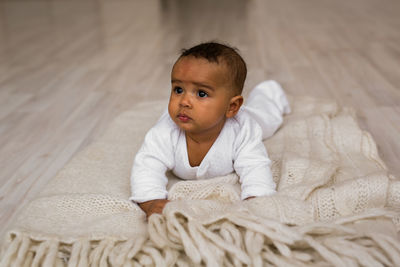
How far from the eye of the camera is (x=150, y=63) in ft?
7.58

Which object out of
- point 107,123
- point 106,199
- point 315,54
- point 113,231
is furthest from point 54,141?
point 315,54

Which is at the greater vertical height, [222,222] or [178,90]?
[178,90]

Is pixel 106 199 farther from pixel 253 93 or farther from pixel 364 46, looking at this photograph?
pixel 364 46

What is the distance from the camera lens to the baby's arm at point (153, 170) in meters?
0.92

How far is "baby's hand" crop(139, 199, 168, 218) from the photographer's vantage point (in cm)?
88

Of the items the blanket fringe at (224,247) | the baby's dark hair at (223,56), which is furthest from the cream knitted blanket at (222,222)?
the baby's dark hair at (223,56)

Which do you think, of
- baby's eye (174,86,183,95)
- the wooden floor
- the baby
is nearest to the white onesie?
the baby

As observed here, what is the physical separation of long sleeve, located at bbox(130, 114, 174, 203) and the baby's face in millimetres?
97

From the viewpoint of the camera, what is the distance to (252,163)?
0.98m

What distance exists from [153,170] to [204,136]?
139 mm

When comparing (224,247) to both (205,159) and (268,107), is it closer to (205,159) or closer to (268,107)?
(205,159)

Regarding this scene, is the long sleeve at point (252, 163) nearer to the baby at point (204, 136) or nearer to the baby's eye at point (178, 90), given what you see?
the baby at point (204, 136)

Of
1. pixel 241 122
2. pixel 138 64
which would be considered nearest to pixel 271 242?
pixel 241 122

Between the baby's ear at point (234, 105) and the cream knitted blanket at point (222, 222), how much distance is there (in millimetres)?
150
